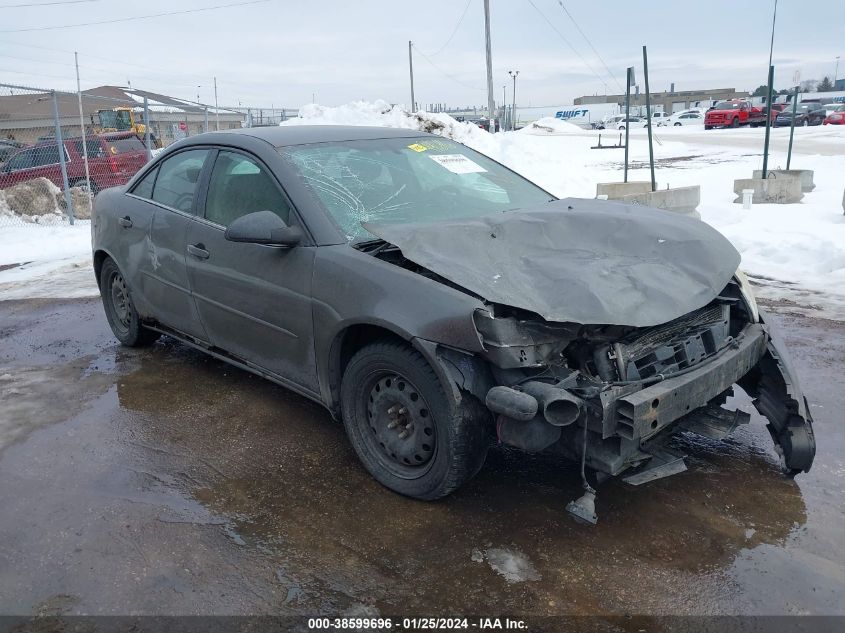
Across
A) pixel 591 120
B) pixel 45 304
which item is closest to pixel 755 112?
pixel 591 120

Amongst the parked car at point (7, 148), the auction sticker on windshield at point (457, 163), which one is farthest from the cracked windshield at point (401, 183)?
the parked car at point (7, 148)

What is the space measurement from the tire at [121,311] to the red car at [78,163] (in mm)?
8930

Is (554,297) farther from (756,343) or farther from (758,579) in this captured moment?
(758,579)

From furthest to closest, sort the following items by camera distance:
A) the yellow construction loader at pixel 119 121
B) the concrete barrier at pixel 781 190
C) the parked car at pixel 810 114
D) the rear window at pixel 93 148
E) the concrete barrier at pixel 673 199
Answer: the parked car at pixel 810 114 → the yellow construction loader at pixel 119 121 → the rear window at pixel 93 148 → the concrete barrier at pixel 781 190 → the concrete barrier at pixel 673 199

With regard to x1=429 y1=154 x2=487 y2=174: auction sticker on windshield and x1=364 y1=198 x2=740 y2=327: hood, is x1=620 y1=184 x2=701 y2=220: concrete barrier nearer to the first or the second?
x1=429 y1=154 x2=487 y2=174: auction sticker on windshield

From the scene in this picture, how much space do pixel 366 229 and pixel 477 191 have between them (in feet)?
3.51

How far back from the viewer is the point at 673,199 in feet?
33.0

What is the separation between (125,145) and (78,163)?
968 mm

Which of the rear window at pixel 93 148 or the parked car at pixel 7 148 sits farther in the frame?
the parked car at pixel 7 148

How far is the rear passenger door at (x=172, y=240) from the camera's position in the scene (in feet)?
14.3

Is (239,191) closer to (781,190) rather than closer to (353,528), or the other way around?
(353,528)

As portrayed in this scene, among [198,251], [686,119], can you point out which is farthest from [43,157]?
[686,119]

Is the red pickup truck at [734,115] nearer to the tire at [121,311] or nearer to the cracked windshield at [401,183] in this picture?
the cracked windshield at [401,183]

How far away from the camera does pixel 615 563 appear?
9.02ft
